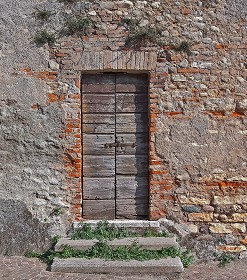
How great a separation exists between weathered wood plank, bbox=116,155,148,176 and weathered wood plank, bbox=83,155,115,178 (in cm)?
8

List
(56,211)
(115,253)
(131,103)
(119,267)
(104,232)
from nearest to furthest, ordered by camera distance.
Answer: (119,267) → (115,253) → (104,232) → (56,211) → (131,103)

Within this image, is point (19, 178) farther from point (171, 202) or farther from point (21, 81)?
point (171, 202)

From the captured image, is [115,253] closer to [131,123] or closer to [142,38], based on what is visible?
[131,123]

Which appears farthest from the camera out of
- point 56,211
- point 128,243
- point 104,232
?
point 56,211

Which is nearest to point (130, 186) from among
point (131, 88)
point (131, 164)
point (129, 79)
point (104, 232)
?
point (131, 164)

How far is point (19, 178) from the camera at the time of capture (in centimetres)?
515

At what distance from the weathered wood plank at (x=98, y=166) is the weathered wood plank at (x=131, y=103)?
68cm

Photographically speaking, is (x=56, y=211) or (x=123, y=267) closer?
(x=123, y=267)

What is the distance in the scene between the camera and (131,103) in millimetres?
5254

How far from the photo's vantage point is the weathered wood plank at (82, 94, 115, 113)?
5234 millimetres

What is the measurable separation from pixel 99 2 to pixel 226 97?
2.10 metres

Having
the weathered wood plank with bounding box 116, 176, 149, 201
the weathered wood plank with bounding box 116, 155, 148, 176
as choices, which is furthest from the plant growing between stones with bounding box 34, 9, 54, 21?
the weathered wood plank with bounding box 116, 176, 149, 201

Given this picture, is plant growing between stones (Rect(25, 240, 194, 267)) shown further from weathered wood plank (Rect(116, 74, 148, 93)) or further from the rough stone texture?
weathered wood plank (Rect(116, 74, 148, 93))

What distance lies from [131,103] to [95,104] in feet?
1.60
